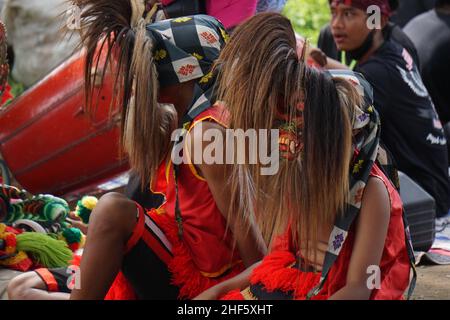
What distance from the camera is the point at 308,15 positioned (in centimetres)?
910

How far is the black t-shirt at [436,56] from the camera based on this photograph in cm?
566

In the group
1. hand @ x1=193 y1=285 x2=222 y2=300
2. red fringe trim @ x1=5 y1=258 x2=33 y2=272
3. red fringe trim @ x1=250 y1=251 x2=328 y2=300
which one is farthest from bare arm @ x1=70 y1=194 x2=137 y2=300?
red fringe trim @ x1=5 y1=258 x2=33 y2=272

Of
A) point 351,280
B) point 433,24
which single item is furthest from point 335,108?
A: point 433,24

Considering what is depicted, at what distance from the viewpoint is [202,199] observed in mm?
2951

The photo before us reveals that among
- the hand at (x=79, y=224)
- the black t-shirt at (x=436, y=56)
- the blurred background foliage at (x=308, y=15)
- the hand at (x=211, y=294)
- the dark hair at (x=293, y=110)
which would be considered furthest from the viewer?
the blurred background foliage at (x=308, y=15)

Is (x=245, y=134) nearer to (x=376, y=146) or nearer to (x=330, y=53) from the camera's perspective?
(x=376, y=146)

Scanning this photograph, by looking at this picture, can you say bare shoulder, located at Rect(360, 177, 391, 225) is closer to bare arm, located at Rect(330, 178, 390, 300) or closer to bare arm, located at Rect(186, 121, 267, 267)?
bare arm, located at Rect(330, 178, 390, 300)

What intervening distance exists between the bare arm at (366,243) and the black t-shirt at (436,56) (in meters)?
3.39

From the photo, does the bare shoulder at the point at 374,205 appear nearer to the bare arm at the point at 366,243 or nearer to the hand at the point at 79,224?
the bare arm at the point at 366,243

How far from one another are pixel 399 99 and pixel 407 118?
0.10 metres

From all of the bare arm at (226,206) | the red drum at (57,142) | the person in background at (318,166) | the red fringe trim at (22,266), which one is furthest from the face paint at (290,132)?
the red drum at (57,142)

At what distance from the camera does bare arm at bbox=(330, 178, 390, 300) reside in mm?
2418

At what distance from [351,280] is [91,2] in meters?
1.28

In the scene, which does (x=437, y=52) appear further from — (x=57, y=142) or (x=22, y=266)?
(x=22, y=266)
